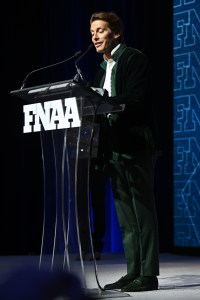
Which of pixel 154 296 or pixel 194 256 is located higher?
pixel 154 296

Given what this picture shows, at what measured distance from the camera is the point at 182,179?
208 inches

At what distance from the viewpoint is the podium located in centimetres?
212

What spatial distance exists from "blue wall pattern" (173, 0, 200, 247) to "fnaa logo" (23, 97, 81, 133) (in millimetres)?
3078

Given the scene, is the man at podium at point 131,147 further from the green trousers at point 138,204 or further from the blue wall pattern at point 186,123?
the blue wall pattern at point 186,123

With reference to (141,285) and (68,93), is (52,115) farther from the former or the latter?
(141,285)

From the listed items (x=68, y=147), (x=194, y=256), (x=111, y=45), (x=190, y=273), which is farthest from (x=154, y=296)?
(x=194, y=256)

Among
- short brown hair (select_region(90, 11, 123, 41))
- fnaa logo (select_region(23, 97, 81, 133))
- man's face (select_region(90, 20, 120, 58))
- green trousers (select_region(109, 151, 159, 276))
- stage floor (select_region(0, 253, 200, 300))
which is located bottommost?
stage floor (select_region(0, 253, 200, 300))

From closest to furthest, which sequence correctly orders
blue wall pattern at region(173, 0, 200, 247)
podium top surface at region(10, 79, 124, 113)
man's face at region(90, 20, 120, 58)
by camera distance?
podium top surface at region(10, 79, 124, 113), man's face at region(90, 20, 120, 58), blue wall pattern at region(173, 0, 200, 247)

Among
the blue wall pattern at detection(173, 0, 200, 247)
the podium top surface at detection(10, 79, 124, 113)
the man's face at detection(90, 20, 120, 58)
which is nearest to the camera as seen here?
the podium top surface at detection(10, 79, 124, 113)

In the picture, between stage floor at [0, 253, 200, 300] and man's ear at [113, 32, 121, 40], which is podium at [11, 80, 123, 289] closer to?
stage floor at [0, 253, 200, 300]

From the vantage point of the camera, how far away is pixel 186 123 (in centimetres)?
524

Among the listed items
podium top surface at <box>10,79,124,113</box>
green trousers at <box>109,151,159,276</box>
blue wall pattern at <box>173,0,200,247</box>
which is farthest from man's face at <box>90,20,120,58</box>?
blue wall pattern at <box>173,0,200,247</box>

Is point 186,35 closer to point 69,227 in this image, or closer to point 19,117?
point 19,117

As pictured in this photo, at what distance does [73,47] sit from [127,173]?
3.45 metres
